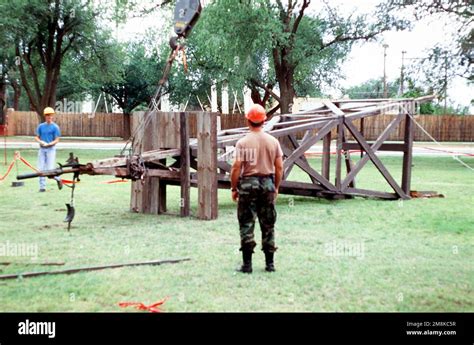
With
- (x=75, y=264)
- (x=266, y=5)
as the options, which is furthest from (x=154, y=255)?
(x=266, y=5)

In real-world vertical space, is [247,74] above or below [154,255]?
above

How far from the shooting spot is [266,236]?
766 centimetres

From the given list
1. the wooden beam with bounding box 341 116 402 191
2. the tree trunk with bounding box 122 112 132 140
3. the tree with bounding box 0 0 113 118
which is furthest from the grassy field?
the tree trunk with bounding box 122 112 132 140

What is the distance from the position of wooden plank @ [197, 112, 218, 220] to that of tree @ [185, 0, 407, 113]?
1763 centimetres

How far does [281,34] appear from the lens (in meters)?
29.5

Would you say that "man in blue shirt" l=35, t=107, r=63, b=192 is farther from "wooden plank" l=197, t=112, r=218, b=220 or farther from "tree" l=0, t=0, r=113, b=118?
"tree" l=0, t=0, r=113, b=118

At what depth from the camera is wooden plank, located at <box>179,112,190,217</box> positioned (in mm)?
11984

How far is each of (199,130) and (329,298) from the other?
5.92 meters

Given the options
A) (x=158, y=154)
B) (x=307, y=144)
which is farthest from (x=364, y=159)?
(x=158, y=154)

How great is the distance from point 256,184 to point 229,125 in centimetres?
4571

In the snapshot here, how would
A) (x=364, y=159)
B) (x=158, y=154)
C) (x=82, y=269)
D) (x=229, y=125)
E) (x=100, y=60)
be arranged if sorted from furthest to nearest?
(x=229, y=125) < (x=100, y=60) < (x=364, y=159) < (x=158, y=154) < (x=82, y=269)

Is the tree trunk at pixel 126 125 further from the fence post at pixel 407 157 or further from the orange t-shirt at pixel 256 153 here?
the orange t-shirt at pixel 256 153

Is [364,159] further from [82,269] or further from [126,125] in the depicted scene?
[126,125]

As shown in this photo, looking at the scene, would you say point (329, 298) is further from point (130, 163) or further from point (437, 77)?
point (437, 77)
